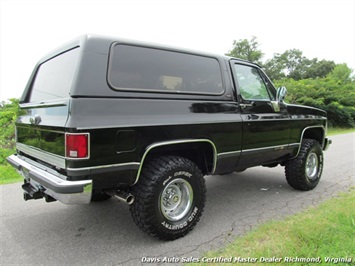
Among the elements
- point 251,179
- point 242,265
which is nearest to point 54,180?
point 242,265

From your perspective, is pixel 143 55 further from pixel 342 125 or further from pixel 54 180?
pixel 342 125

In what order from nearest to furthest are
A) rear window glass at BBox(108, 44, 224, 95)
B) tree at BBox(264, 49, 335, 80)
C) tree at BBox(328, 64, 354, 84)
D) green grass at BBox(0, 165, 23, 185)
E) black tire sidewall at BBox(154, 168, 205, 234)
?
rear window glass at BBox(108, 44, 224, 95) < black tire sidewall at BBox(154, 168, 205, 234) < green grass at BBox(0, 165, 23, 185) < tree at BBox(328, 64, 354, 84) < tree at BBox(264, 49, 335, 80)

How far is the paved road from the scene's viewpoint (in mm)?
2764

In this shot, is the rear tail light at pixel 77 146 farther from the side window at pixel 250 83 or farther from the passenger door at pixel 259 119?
the side window at pixel 250 83

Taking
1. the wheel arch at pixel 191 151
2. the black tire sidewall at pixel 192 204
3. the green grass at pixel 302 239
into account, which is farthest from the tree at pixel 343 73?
the black tire sidewall at pixel 192 204

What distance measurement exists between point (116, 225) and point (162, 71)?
1958 millimetres

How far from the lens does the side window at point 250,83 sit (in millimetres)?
3854

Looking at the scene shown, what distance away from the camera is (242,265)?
8.15 ft

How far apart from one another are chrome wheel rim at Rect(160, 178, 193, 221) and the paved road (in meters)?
0.28

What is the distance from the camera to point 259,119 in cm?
390

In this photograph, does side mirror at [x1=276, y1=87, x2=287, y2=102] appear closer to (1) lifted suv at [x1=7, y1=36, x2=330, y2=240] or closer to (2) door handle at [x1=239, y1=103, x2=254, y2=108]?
(1) lifted suv at [x1=7, y1=36, x2=330, y2=240]

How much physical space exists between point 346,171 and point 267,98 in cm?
341

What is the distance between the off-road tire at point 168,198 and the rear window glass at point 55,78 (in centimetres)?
115

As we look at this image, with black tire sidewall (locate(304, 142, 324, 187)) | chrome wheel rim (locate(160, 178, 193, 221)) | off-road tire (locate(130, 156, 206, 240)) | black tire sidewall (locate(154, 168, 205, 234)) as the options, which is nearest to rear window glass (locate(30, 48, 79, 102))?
off-road tire (locate(130, 156, 206, 240))
